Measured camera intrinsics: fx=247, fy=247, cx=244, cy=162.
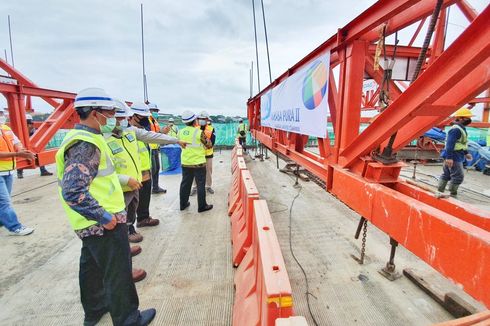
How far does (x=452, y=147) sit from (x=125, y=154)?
6206mm

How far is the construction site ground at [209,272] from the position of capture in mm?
2350

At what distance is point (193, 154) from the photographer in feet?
15.1

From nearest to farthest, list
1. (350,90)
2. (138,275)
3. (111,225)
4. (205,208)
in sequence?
(111,225) < (350,90) < (138,275) < (205,208)

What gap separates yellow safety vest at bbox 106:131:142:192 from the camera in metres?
2.80

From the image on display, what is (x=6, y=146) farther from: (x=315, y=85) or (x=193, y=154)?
(x=315, y=85)

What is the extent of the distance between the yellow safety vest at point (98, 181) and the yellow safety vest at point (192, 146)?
2.60 m

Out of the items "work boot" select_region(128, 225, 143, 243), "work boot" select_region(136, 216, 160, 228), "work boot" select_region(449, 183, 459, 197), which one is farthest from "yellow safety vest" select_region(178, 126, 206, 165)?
"work boot" select_region(449, 183, 459, 197)

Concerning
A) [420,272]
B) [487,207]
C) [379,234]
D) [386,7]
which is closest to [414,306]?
[420,272]

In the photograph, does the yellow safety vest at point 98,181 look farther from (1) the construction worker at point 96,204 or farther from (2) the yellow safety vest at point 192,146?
(2) the yellow safety vest at point 192,146

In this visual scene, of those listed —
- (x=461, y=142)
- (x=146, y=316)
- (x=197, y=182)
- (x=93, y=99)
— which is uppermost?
(x=93, y=99)

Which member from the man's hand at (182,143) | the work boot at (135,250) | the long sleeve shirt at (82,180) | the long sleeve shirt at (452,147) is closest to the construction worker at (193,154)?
the man's hand at (182,143)

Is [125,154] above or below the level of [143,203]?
above

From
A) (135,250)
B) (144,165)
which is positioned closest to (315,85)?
(144,165)

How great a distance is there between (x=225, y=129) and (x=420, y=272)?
13695 millimetres
